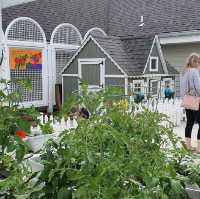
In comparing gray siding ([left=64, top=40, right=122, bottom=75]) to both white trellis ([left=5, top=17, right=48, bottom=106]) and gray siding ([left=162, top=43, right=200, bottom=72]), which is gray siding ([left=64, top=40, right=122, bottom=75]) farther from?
gray siding ([left=162, top=43, right=200, bottom=72])

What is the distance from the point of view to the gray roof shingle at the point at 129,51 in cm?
963

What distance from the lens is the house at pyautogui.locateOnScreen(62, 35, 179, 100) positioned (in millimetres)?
9477

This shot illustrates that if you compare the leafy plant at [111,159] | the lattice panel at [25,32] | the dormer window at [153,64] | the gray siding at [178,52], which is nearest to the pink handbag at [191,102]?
the dormer window at [153,64]

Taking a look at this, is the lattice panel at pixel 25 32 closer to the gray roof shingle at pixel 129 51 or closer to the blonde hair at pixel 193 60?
the gray roof shingle at pixel 129 51

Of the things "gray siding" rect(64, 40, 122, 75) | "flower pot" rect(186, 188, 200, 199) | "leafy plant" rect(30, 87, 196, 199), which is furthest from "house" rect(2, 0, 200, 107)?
"leafy plant" rect(30, 87, 196, 199)

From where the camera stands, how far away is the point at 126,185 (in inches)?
57.1

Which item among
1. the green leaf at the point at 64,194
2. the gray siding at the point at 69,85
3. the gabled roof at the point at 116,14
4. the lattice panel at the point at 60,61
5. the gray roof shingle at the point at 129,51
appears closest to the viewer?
the green leaf at the point at 64,194

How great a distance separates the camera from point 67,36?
11.4 m

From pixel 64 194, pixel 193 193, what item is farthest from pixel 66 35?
pixel 64 194

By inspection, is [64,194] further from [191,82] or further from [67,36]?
[67,36]

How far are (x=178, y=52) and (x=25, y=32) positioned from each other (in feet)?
14.8

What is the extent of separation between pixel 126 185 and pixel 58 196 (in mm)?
305

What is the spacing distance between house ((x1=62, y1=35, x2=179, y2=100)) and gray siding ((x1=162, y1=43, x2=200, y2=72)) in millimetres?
1273

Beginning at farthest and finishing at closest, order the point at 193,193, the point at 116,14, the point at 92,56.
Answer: the point at 116,14 → the point at 92,56 → the point at 193,193
